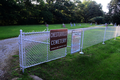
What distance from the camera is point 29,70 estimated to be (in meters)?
4.13

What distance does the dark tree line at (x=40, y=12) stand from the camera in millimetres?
27003

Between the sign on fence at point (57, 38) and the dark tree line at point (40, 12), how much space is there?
80.6 ft

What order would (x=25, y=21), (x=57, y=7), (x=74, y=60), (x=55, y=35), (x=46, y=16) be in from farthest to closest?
(x=57, y=7) → (x=46, y=16) → (x=25, y=21) → (x=74, y=60) → (x=55, y=35)

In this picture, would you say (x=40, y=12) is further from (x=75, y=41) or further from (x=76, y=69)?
(x=76, y=69)

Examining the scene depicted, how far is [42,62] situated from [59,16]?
141ft

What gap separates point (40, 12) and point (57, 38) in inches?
1359

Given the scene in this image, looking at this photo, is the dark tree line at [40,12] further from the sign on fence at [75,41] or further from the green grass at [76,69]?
the green grass at [76,69]

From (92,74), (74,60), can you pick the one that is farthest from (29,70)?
(92,74)

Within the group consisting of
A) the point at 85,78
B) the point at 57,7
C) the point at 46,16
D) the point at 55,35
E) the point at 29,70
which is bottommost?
the point at 85,78

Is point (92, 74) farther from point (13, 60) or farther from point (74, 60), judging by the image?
point (13, 60)

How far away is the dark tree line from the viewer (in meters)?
27.0

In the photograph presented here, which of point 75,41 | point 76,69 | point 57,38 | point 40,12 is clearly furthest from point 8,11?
Answer: point 76,69

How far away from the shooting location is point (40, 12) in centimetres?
3700

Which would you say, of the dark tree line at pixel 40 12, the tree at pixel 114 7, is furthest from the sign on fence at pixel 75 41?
the tree at pixel 114 7
